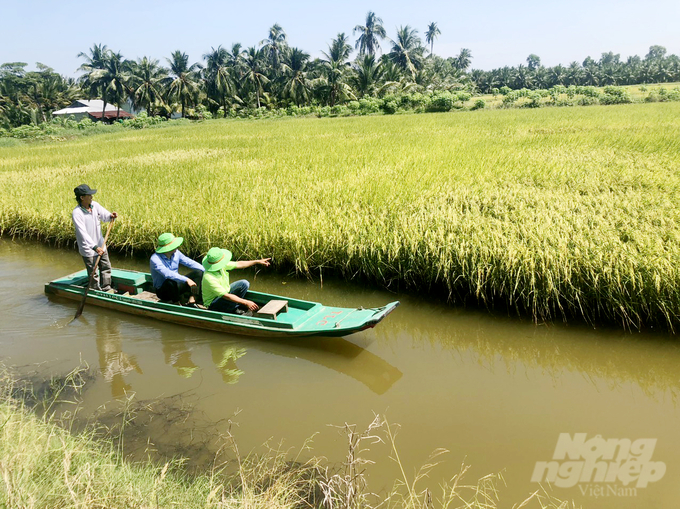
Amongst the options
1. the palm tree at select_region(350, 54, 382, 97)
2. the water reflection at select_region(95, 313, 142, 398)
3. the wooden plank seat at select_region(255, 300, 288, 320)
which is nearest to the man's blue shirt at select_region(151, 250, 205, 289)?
the water reflection at select_region(95, 313, 142, 398)

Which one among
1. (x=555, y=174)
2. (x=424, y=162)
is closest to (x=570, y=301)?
(x=555, y=174)

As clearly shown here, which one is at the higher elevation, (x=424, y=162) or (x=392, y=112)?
(x=392, y=112)

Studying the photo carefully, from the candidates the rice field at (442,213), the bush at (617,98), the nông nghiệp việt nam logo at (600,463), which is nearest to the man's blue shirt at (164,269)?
the rice field at (442,213)

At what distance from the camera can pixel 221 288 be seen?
4.36m

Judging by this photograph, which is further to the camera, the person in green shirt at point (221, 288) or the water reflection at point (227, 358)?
the person in green shirt at point (221, 288)

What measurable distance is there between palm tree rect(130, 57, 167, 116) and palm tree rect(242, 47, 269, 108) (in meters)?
6.20

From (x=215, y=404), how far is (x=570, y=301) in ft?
10.1

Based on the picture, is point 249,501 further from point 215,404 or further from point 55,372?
point 55,372

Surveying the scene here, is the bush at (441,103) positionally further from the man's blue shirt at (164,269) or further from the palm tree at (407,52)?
the man's blue shirt at (164,269)

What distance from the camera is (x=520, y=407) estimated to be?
3.18m

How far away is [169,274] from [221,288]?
0.63 meters

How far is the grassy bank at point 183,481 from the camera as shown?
195 centimetres

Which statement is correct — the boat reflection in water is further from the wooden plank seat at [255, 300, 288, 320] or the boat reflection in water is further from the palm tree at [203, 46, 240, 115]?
the palm tree at [203, 46, 240, 115]

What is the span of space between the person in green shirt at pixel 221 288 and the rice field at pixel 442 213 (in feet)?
3.53
